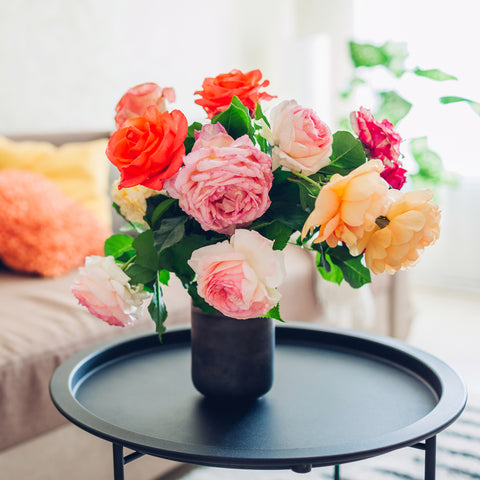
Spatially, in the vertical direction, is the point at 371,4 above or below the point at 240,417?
above

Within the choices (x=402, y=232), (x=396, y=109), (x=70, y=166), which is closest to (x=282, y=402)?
(x=402, y=232)

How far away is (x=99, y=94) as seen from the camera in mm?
2615

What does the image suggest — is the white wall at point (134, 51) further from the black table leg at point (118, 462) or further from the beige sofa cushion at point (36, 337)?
the black table leg at point (118, 462)

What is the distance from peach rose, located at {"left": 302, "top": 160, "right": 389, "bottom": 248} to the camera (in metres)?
0.63

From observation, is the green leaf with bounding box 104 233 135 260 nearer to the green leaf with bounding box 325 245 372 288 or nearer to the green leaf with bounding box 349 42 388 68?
the green leaf with bounding box 325 245 372 288

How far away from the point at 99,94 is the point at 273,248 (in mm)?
2093

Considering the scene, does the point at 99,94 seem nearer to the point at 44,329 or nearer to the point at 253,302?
the point at 44,329

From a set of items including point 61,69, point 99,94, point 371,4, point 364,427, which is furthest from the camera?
point 371,4

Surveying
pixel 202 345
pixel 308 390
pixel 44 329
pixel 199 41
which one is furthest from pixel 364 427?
pixel 199 41

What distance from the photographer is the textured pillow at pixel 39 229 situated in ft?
5.36

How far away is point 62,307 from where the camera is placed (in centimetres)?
141

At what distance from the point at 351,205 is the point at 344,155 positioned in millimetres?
126

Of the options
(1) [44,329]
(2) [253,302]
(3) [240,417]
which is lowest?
(1) [44,329]

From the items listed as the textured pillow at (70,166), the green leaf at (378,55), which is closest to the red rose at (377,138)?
the green leaf at (378,55)
